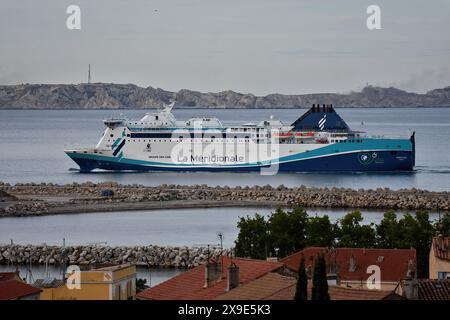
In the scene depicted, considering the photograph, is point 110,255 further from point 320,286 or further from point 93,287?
point 320,286

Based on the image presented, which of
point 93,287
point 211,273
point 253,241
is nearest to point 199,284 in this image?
point 211,273

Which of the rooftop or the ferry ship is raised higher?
the ferry ship

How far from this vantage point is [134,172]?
63.8 meters

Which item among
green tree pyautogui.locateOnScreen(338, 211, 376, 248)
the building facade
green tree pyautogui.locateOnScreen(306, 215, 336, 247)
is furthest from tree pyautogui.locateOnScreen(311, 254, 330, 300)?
green tree pyautogui.locateOnScreen(306, 215, 336, 247)

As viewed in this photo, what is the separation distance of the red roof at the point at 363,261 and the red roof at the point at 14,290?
15.4ft

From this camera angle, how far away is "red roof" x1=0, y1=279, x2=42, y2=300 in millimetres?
A: 16016

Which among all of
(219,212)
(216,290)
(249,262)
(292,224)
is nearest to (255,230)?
(292,224)

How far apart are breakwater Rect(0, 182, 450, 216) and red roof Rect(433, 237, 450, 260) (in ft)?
77.2

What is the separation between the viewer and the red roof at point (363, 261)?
20328 millimetres

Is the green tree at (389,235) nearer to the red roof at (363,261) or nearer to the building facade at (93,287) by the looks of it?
the red roof at (363,261)

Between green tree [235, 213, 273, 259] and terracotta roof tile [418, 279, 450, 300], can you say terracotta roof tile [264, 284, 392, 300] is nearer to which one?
terracotta roof tile [418, 279, 450, 300]

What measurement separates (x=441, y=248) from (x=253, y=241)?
7.52m

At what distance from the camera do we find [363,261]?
69.4 ft

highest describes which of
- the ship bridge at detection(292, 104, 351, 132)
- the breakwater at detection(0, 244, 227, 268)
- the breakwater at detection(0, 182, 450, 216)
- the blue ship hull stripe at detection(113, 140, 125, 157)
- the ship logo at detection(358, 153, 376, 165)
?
the ship bridge at detection(292, 104, 351, 132)
